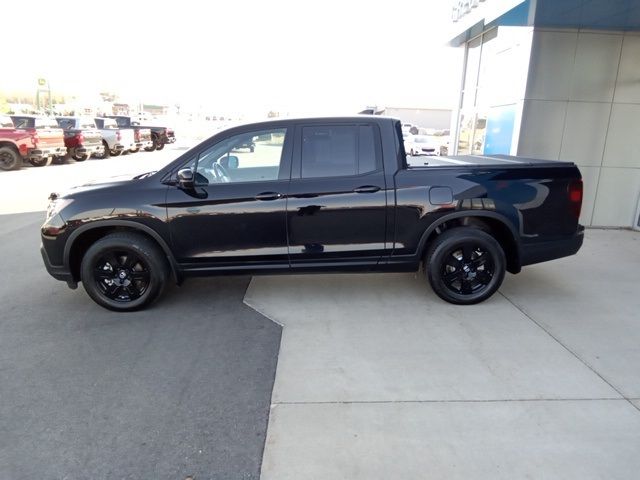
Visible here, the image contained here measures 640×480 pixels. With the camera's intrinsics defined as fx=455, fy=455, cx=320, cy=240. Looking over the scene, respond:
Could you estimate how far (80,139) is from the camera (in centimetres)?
1856

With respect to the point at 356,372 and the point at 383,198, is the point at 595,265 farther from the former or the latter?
the point at 356,372

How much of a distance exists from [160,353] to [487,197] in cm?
331

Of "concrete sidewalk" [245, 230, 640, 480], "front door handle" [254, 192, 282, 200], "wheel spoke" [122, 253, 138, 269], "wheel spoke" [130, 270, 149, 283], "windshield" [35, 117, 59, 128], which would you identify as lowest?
"concrete sidewalk" [245, 230, 640, 480]

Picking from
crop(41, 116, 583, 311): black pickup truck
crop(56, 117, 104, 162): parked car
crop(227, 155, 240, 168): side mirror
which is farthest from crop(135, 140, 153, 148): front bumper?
crop(227, 155, 240, 168): side mirror

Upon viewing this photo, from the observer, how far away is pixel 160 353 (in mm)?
3727

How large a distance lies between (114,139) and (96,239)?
1912cm

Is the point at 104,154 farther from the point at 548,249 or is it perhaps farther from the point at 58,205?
the point at 548,249

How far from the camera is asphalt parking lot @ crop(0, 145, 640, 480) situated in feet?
8.43

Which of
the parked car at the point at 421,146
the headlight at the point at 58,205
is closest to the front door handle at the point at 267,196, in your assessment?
the headlight at the point at 58,205

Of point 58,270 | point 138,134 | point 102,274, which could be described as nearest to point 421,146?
point 138,134

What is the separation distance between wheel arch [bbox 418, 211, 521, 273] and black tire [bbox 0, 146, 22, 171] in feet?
52.0

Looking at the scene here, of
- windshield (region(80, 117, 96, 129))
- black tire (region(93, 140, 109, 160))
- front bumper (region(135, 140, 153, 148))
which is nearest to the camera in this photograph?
windshield (region(80, 117, 96, 129))

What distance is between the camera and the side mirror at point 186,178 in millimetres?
4090

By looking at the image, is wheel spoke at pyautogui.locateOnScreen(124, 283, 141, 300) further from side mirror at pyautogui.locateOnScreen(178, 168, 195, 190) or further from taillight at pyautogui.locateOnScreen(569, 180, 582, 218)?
taillight at pyautogui.locateOnScreen(569, 180, 582, 218)
